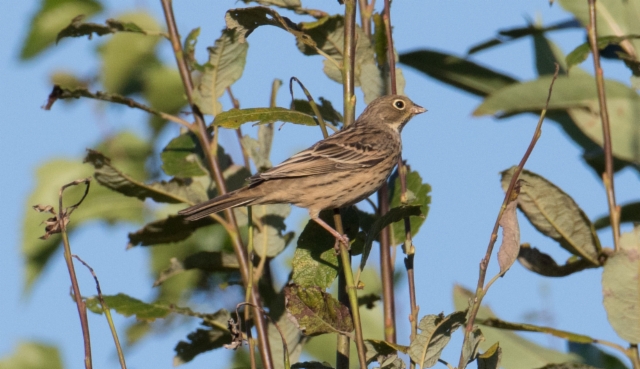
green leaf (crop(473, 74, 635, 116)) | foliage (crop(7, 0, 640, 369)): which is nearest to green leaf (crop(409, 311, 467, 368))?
foliage (crop(7, 0, 640, 369))

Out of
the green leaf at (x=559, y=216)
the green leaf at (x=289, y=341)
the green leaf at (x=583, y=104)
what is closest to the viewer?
the green leaf at (x=559, y=216)

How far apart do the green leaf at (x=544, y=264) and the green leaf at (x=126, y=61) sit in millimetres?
3921

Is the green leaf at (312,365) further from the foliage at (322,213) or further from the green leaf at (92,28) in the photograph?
the green leaf at (92,28)

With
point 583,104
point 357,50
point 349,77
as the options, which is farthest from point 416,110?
point 349,77

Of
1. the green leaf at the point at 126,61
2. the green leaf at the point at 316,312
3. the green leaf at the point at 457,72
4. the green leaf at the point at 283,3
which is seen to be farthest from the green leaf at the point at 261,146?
the green leaf at the point at 126,61

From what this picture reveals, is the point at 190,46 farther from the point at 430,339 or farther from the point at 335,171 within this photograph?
the point at 430,339

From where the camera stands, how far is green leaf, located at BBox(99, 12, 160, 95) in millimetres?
7266

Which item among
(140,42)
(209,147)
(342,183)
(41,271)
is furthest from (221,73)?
(140,42)

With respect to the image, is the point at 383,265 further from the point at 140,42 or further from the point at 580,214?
the point at 140,42

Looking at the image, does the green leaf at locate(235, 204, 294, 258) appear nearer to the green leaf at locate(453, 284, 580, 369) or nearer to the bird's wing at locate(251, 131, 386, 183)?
the bird's wing at locate(251, 131, 386, 183)

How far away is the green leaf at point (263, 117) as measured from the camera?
3.76 metres

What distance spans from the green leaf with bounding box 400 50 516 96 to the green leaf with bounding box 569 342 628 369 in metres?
1.99

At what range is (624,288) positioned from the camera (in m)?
3.85

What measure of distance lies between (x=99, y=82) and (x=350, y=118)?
4.31m
